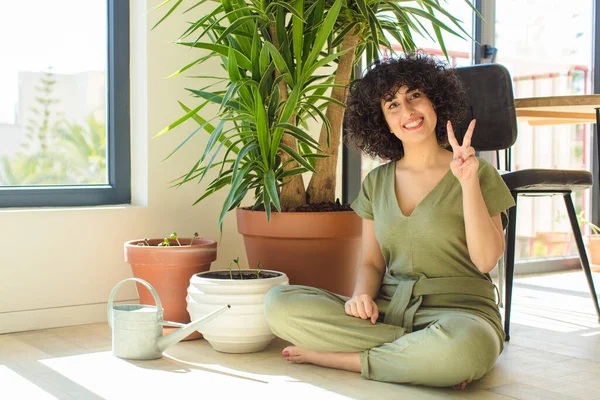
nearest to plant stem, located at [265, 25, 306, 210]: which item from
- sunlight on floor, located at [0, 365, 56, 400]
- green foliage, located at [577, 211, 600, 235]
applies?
sunlight on floor, located at [0, 365, 56, 400]

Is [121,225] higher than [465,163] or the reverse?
the reverse

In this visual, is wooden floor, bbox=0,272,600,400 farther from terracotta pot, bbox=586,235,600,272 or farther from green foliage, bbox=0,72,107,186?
terracotta pot, bbox=586,235,600,272

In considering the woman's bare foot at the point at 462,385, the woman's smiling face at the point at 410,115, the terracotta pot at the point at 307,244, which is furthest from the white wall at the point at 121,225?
the woman's bare foot at the point at 462,385

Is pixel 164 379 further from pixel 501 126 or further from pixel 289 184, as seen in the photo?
pixel 501 126

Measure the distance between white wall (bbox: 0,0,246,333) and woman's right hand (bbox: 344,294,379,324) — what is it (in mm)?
1083

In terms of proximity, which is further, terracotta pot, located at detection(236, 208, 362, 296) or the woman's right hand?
terracotta pot, located at detection(236, 208, 362, 296)

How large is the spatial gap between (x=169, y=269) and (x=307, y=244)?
0.46 metres

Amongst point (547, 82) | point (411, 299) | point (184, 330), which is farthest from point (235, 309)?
point (547, 82)

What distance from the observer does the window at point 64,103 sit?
265cm

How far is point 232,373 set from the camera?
2000 millimetres

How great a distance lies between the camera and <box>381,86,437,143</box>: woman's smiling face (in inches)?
81.4

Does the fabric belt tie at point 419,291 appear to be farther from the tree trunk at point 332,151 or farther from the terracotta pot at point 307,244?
the tree trunk at point 332,151

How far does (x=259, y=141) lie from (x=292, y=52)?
374mm

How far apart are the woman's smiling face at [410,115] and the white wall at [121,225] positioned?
1050 millimetres
